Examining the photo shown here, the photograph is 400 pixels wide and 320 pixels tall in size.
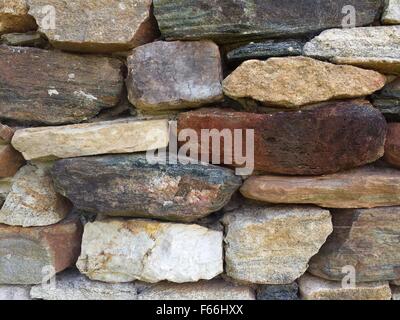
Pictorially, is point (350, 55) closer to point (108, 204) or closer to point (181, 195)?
point (181, 195)

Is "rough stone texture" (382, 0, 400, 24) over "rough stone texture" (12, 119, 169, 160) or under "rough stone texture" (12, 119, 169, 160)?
over

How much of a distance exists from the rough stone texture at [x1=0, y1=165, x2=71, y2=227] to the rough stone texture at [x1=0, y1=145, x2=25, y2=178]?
0.06 ft

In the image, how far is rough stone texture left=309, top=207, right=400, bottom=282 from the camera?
106 centimetres

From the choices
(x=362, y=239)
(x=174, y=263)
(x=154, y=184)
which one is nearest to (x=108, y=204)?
(x=154, y=184)

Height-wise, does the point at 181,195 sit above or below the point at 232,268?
above

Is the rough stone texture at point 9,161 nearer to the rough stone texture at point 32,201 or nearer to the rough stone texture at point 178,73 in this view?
the rough stone texture at point 32,201

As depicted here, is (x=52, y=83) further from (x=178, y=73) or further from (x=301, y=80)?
(x=301, y=80)

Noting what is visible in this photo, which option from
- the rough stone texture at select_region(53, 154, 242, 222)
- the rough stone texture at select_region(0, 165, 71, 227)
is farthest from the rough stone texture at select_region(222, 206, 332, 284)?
the rough stone texture at select_region(0, 165, 71, 227)

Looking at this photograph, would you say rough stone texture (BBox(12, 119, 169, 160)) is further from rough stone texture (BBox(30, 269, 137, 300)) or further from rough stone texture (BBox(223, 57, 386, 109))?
A: rough stone texture (BBox(30, 269, 137, 300))

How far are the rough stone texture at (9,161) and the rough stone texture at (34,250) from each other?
16 cm

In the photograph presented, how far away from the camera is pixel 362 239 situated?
3.52 feet

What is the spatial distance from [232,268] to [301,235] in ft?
0.71

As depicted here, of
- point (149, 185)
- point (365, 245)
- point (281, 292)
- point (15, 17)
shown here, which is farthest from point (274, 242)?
point (15, 17)
